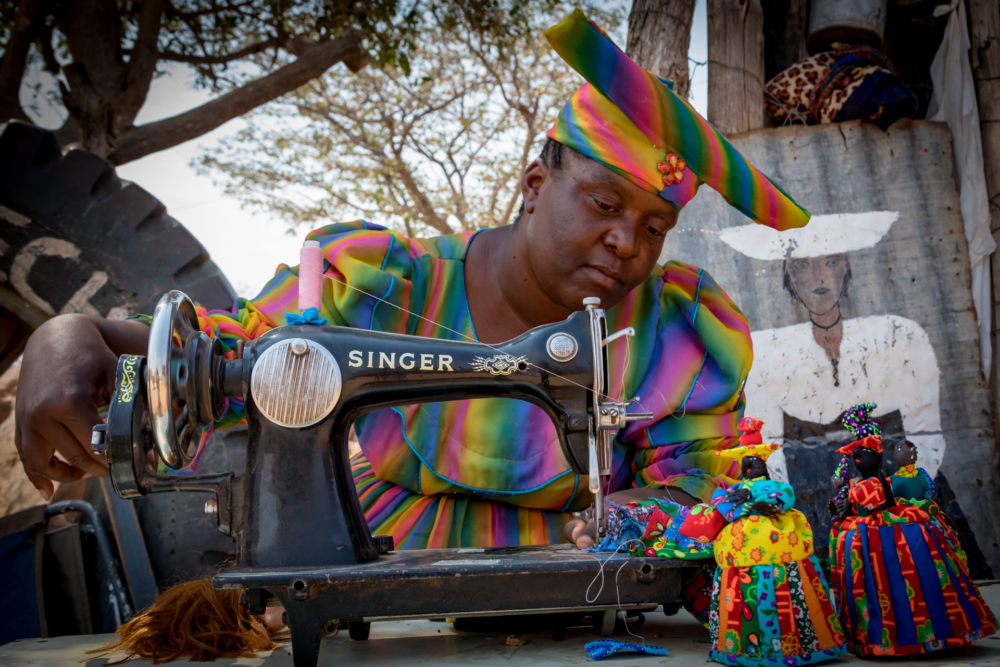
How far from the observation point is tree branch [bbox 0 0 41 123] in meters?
3.89

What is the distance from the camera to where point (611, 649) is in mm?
1093

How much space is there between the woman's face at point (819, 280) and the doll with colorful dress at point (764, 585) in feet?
6.97

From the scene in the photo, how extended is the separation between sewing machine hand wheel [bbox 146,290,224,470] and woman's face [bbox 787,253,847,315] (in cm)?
248

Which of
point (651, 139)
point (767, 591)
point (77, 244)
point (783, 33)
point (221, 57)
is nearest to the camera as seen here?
point (767, 591)

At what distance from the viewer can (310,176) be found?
10.0 meters

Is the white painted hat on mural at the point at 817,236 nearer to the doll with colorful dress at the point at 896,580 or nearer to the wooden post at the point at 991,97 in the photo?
the wooden post at the point at 991,97

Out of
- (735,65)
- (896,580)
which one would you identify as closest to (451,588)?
(896,580)

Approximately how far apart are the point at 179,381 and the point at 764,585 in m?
0.93

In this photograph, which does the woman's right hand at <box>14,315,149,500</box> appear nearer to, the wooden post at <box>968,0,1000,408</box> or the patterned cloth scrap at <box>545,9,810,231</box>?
the patterned cloth scrap at <box>545,9,810,231</box>

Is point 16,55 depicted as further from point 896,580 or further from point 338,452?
point 896,580

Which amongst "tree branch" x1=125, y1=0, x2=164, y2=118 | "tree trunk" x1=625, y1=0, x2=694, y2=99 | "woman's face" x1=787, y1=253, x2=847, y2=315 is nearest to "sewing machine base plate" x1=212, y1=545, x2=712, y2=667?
"woman's face" x1=787, y1=253, x2=847, y2=315

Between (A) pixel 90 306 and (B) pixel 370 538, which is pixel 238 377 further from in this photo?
(A) pixel 90 306

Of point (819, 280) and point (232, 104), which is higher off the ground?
point (232, 104)

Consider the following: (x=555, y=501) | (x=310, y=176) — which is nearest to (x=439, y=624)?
(x=555, y=501)
